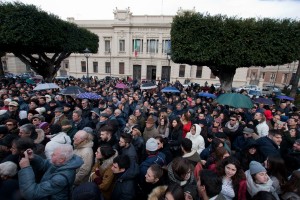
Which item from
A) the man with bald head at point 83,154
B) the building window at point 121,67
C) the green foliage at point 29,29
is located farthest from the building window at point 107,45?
the man with bald head at point 83,154

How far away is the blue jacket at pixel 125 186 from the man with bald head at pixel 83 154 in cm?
70

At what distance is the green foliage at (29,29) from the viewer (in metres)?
12.5

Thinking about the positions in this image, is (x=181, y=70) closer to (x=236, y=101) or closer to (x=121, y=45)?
(x=121, y=45)

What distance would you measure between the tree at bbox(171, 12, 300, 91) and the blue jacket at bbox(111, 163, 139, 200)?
459 inches

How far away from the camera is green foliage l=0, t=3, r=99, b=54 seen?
12539 mm

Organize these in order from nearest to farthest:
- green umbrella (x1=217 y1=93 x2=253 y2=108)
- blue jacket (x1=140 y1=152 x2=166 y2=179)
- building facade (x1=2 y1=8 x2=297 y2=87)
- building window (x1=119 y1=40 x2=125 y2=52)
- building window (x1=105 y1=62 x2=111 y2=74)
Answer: blue jacket (x1=140 y1=152 x2=166 y2=179)
green umbrella (x1=217 y1=93 x2=253 y2=108)
building facade (x1=2 y1=8 x2=297 y2=87)
building window (x1=119 y1=40 x2=125 y2=52)
building window (x1=105 y1=62 x2=111 y2=74)

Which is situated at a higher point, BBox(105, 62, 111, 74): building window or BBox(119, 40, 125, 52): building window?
BBox(119, 40, 125, 52): building window

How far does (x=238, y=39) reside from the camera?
1206 cm

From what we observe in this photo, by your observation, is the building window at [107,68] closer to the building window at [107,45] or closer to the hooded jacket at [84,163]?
the building window at [107,45]

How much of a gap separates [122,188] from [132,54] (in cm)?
3242

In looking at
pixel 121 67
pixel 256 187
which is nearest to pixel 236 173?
pixel 256 187

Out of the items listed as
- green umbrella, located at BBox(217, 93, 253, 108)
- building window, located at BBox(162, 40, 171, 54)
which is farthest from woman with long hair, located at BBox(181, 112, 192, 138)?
building window, located at BBox(162, 40, 171, 54)

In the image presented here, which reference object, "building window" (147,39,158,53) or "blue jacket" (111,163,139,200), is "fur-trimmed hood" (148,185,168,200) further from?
"building window" (147,39,158,53)

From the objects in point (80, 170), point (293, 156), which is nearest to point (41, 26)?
point (80, 170)
